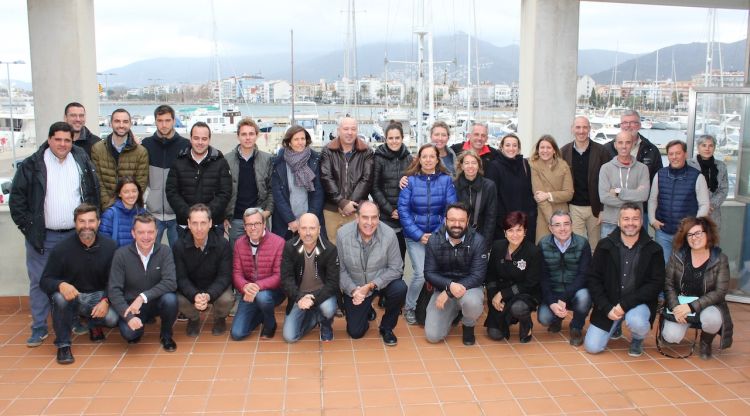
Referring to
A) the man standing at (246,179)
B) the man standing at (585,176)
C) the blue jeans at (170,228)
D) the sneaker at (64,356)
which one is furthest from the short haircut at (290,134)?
the man standing at (585,176)

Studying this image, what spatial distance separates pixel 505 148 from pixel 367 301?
1917 mm

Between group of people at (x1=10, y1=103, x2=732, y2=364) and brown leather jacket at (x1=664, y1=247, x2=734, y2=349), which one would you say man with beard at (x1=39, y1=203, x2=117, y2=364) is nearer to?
group of people at (x1=10, y1=103, x2=732, y2=364)

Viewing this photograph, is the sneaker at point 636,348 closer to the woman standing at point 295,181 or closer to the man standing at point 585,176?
the man standing at point 585,176

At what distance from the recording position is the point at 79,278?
466 cm

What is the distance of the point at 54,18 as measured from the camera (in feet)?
18.5

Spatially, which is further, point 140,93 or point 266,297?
point 140,93

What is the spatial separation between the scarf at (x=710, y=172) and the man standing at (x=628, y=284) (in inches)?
59.2

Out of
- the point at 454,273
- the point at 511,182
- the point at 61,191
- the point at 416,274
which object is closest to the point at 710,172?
the point at 511,182

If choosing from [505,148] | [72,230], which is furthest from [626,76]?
[72,230]

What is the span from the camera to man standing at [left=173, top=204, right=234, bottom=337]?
4859mm

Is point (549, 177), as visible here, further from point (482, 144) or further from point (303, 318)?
point (303, 318)

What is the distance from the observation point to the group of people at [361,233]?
468cm

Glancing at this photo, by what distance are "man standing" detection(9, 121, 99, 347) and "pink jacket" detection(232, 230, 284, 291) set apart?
1231 millimetres

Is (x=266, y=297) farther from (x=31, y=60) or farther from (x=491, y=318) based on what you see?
(x=31, y=60)
